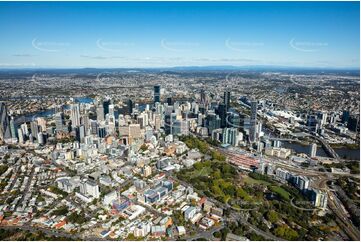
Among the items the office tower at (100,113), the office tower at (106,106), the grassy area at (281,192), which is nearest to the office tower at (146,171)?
the grassy area at (281,192)

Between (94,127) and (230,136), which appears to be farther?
(94,127)

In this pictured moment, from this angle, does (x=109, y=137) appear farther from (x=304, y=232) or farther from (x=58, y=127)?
(x=304, y=232)

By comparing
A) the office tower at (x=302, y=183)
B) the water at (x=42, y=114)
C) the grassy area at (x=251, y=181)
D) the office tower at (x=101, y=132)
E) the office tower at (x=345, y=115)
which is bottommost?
the grassy area at (x=251, y=181)

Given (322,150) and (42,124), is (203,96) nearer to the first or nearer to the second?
(322,150)

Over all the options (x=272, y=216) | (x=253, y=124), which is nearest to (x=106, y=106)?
(x=253, y=124)

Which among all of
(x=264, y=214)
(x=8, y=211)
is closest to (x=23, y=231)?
(x=8, y=211)

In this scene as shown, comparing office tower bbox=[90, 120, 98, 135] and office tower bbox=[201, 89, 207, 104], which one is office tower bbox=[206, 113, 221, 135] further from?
office tower bbox=[90, 120, 98, 135]

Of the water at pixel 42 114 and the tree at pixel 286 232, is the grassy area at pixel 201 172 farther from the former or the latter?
the water at pixel 42 114
